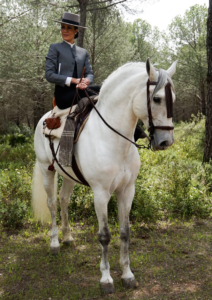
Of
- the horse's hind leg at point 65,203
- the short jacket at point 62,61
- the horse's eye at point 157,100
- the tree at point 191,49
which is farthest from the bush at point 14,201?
A: the tree at point 191,49

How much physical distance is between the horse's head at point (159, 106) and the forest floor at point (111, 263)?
177 centimetres

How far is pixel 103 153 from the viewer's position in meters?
2.79

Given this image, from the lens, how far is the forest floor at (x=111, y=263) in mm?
3080

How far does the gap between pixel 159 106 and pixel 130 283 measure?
2036mm

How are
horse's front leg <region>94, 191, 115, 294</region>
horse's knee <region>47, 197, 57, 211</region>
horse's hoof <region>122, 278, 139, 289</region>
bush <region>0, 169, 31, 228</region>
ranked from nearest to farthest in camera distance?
1. horse's front leg <region>94, 191, 115, 294</region>
2. horse's hoof <region>122, 278, 139, 289</region>
3. horse's knee <region>47, 197, 57, 211</region>
4. bush <region>0, 169, 31, 228</region>

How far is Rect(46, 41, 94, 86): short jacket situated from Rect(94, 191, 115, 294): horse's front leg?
143 centimetres

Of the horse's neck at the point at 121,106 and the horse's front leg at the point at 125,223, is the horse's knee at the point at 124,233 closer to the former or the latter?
the horse's front leg at the point at 125,223

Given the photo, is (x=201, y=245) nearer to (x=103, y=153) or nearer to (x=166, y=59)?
(x=103, y=153)

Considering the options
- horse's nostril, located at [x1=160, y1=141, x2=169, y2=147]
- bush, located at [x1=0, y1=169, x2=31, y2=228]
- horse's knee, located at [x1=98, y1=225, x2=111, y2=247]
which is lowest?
bush, located at [x1=0, y1=169, x2=31, y2=228]

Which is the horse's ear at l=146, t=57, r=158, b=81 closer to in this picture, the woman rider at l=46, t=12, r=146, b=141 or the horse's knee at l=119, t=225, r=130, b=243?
the woman rider at l=46, t=12, r=146, b=141

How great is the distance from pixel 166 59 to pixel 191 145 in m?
Answer: 16.3

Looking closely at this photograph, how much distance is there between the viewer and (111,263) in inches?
145

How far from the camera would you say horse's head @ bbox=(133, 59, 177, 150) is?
2.39 metres

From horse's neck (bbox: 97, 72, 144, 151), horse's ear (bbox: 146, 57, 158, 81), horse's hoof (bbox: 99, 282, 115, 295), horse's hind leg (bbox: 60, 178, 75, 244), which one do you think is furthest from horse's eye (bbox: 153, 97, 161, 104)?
horse's hind leg (bbox: 60, 178, 75, 244)
